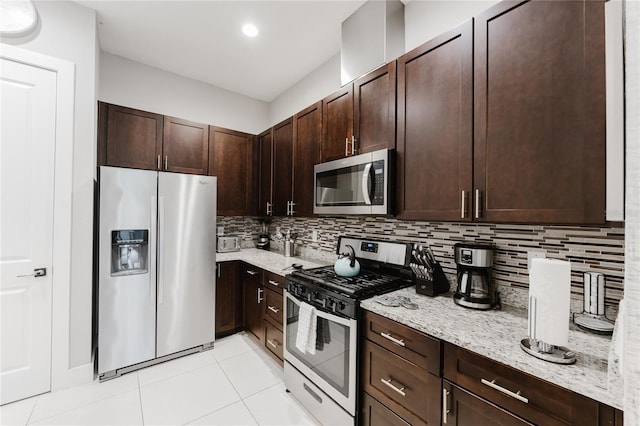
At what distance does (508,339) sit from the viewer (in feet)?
3.63

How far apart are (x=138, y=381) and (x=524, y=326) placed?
282 centimetres

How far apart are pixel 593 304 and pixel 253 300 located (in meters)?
2.60

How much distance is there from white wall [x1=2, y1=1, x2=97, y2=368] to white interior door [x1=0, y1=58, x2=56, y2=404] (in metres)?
0.14

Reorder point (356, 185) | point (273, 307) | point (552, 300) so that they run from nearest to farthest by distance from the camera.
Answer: point (552, 300) < point (356, 185) < point (273, 307)

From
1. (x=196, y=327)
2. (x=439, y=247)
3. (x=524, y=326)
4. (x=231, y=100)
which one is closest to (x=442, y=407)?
(x=524, y=326)

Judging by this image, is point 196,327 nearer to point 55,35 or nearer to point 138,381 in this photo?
point 138,381

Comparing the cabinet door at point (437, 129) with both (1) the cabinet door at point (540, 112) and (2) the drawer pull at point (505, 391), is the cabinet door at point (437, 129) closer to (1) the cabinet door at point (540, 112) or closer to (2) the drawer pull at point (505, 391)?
(1) the cabinet door at point (540, 112)

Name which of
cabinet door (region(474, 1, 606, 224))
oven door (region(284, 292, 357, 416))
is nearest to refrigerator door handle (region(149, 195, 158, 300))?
oven door (region(284, 292, 357, 416))

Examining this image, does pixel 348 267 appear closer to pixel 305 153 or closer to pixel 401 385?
pixel 401 385

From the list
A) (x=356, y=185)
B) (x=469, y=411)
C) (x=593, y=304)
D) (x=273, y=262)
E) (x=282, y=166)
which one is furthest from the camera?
(x=282, y=166)

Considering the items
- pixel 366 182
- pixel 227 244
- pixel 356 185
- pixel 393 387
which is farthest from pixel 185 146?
pixel 393 387

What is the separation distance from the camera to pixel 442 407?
3.89 ft

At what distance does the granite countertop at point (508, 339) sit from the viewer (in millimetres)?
833

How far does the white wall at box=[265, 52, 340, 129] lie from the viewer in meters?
2.90
